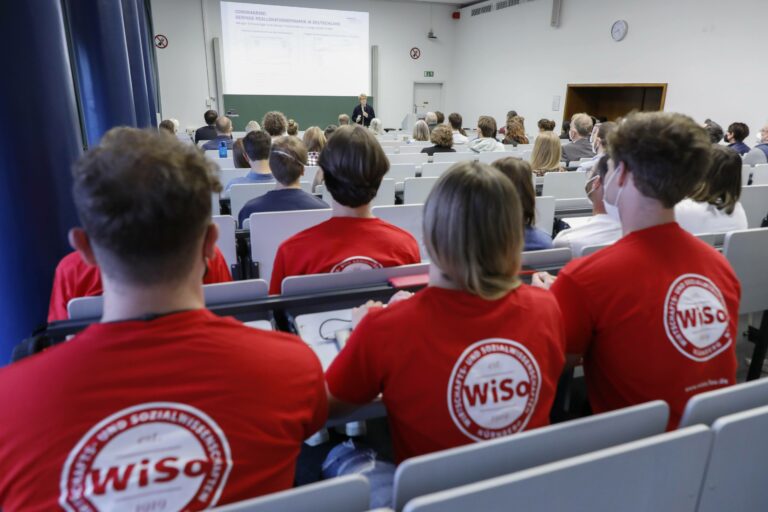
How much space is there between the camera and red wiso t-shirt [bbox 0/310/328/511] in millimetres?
698

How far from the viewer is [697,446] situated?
943 millimetres

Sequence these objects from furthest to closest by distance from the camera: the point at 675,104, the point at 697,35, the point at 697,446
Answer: the point at 675,104 < the point at 697,35 < the point at 697,446

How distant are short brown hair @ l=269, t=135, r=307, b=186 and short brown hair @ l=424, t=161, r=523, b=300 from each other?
1779 millimetres

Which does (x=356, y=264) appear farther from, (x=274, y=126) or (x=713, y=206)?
(x=274, y=126)

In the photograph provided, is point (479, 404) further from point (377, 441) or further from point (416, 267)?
point (377, 441)

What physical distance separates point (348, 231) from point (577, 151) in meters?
4.62

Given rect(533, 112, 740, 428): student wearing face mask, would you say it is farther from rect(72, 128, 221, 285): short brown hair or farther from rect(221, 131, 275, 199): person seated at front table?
rect(221, 131, 275, 199): person seated at front table

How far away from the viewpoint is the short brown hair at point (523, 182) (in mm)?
1870

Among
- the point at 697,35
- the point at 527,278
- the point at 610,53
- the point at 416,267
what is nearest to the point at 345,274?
the point at 416,267

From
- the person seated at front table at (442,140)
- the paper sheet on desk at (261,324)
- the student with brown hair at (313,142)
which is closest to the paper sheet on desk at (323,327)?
the paper sheet on desk at (261,324)

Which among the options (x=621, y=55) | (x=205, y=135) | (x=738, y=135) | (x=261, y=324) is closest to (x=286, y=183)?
(x=261, y=324)

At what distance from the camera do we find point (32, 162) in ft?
6.01

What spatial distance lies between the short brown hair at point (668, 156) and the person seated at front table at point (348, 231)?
859mm

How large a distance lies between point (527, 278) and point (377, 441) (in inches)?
39.0
